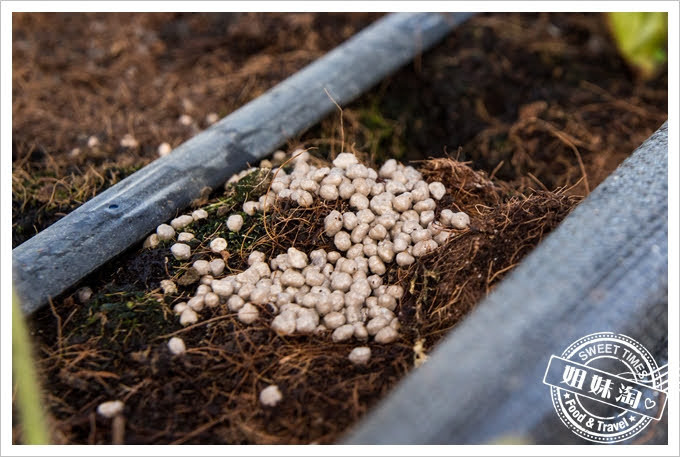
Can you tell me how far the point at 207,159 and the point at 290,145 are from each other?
0.44 meters

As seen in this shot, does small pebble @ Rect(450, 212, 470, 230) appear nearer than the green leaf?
Yes

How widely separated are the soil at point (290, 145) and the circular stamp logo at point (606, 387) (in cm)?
34

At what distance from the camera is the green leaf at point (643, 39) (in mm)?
3343

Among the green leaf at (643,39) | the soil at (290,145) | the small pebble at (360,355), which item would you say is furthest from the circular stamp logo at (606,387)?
the green leaf at (643,39)

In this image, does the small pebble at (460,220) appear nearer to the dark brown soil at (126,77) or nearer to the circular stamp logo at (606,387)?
the circular stamp logo at (606,387)

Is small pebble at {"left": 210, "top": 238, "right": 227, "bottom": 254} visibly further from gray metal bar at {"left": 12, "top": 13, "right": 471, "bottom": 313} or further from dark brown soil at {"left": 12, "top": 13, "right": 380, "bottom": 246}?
dark brown soil at {"left": 12, "top": 13, "right": 380, "bottom": 246}

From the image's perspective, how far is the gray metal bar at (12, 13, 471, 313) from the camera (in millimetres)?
1877

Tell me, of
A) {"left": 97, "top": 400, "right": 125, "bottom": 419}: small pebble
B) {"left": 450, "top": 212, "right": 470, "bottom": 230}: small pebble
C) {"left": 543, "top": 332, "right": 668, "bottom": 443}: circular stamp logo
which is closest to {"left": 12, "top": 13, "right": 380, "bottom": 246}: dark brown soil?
{"left": 97, "top": 400, "right": 125, "bottom": 419}: small pebble

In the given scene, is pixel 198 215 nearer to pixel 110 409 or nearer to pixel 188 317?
pixel 188 317

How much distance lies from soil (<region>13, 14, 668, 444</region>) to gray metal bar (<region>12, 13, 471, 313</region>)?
103mm

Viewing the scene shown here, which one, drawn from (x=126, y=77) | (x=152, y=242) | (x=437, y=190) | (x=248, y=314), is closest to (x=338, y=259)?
(x=248, y=314)

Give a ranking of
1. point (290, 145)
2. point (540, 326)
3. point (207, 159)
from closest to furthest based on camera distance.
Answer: point (540, 326) < point (207, 159) < point (290, 145)

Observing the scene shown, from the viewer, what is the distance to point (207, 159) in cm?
232

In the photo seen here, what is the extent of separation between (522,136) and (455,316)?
5.67 ft
